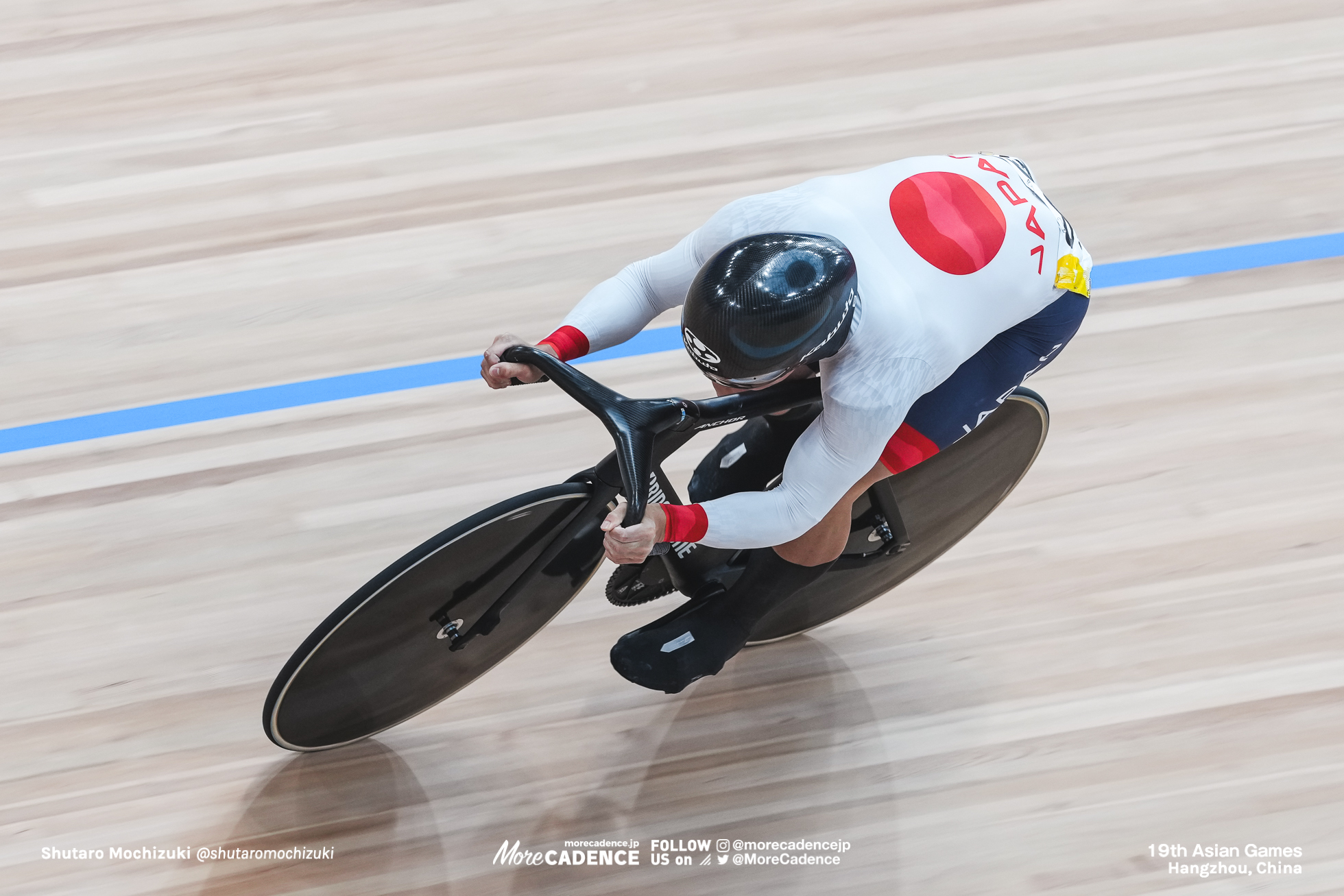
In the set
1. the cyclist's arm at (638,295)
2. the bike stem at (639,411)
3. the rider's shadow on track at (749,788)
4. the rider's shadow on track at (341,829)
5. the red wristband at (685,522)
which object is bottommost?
the rider's shadow on track at (749,788)

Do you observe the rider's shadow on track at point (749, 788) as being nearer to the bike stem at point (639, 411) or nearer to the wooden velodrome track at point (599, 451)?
the wooden velodrome track at point (599, 451)

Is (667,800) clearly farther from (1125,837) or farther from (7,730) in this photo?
(7,730)

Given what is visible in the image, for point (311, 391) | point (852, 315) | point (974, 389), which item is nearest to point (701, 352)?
point (852, 315)

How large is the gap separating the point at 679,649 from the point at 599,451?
851 millimetres

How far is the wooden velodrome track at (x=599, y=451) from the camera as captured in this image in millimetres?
2598

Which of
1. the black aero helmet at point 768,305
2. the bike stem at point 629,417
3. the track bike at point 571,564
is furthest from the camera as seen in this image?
the track bike at point 571,564

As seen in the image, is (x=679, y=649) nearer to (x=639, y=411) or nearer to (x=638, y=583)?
(x=638, y=583)

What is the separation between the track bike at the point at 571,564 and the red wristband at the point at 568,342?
0.08 metres

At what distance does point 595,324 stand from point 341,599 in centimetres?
104

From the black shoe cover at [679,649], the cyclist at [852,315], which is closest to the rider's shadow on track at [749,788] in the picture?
the black shoe cover at [679,649]

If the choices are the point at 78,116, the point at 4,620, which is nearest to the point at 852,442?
the point at 4,620

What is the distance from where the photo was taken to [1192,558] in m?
3.05

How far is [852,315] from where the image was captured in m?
1.97

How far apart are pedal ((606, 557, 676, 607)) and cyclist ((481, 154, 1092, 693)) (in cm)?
29
